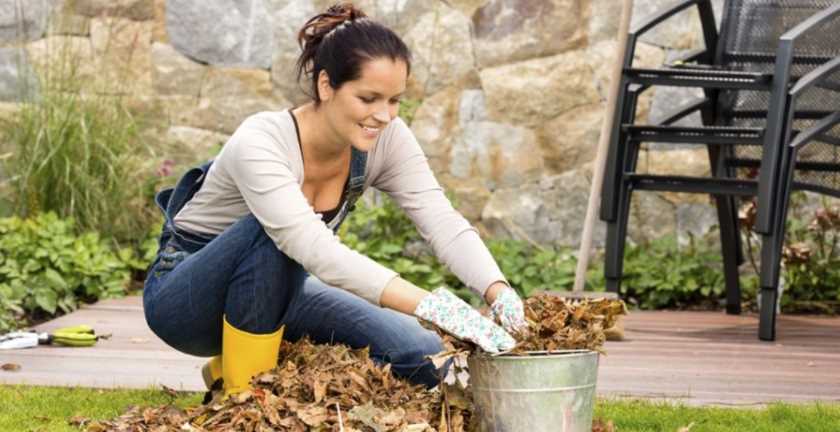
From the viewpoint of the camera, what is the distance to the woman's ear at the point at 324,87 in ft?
9.76

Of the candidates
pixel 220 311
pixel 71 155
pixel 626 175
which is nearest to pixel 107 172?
pixel 71 155

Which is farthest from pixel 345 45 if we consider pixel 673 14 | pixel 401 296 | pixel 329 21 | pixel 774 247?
pixel 673 14

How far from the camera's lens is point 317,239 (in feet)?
9.14

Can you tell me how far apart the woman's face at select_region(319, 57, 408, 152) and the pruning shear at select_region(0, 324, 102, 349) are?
5.40 feet

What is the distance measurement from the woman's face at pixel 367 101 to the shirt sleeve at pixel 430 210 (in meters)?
0.19

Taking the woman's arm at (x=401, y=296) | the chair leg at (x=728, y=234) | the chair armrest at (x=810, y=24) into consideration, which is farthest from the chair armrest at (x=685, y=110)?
the woman's arm at (x=401, y=296)

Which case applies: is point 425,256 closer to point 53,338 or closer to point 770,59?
point 770,59

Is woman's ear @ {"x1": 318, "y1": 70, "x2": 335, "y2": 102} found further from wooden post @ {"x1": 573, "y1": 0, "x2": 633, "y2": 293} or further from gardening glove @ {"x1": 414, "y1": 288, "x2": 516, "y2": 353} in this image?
wooden post @ {"x1": 573, "y1": 0, "x2": 633, "y2": 293}

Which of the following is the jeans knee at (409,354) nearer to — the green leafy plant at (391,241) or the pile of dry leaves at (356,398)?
the pile of dry leaves at (356,398)

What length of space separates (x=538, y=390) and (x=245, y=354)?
720 mm

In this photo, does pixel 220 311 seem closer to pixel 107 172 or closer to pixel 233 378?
pixel 233 378

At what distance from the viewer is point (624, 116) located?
493cm

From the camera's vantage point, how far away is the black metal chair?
4480mm

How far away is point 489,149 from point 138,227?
1485 mm
